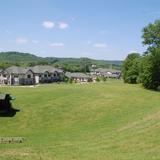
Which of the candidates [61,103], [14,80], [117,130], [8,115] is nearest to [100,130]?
[117,130]

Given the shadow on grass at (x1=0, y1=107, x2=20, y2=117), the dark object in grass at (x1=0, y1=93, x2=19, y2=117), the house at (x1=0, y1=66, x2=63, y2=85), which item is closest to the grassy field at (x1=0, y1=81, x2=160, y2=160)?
the shadow on grass at (x1=0, y1=107, x2=20, y2=117)

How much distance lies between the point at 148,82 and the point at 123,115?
36.4 metres

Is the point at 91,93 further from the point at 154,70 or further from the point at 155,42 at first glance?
the point at 155,42

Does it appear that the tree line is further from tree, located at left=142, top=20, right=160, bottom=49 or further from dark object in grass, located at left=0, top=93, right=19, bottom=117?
dark object in grass, located at left=0, top=93, right=19, bottom=117

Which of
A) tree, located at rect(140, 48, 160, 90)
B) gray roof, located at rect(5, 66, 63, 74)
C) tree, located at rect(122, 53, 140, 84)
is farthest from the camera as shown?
gray roof, located at rect(5, 66, 63, 74)

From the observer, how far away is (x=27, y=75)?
137 m

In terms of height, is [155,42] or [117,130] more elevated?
[155,42]

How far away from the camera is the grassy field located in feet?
92.1

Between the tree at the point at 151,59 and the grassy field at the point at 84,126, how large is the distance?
26.1ft

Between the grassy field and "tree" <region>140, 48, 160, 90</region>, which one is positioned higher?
"tree" <region>140, 48, 160, 90</region>

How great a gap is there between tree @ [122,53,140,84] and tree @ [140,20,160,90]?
1661cm

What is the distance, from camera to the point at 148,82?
87688mm

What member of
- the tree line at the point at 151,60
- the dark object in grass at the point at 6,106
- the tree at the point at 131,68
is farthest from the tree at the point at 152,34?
the dark object in grass at the point at 6,106

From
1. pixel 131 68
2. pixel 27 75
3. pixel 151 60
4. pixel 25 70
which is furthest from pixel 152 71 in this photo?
pixel 25 70
